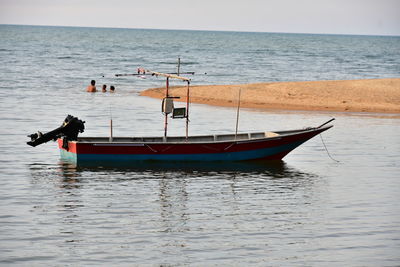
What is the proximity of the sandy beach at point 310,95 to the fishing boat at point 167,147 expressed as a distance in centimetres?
1822

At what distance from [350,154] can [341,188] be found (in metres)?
6.90

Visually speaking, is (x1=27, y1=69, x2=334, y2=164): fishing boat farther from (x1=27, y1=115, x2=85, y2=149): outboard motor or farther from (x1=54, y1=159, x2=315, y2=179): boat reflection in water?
(x1=54, y1=159, x2=315, y2=179): boat reflection in water

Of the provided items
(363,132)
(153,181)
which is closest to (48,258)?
(153,181)

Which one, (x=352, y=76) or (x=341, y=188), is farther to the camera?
(x=352, y=76)

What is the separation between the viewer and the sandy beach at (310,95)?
48062mm

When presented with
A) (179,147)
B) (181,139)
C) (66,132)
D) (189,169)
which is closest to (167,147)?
(179,147)

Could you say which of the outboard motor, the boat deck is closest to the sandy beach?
the boat deck

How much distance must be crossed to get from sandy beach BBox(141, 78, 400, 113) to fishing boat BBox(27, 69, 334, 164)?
717 inches

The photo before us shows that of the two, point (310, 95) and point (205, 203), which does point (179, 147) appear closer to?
point (205, 203)

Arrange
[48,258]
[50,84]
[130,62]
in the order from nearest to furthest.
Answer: [48,258]
[50,84]
[130,62]

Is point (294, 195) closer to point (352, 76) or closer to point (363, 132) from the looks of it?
point (363, 132)

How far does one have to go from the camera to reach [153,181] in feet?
83.7

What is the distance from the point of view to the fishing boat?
93.2 ft

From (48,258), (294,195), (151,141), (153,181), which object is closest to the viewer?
(48,258)
